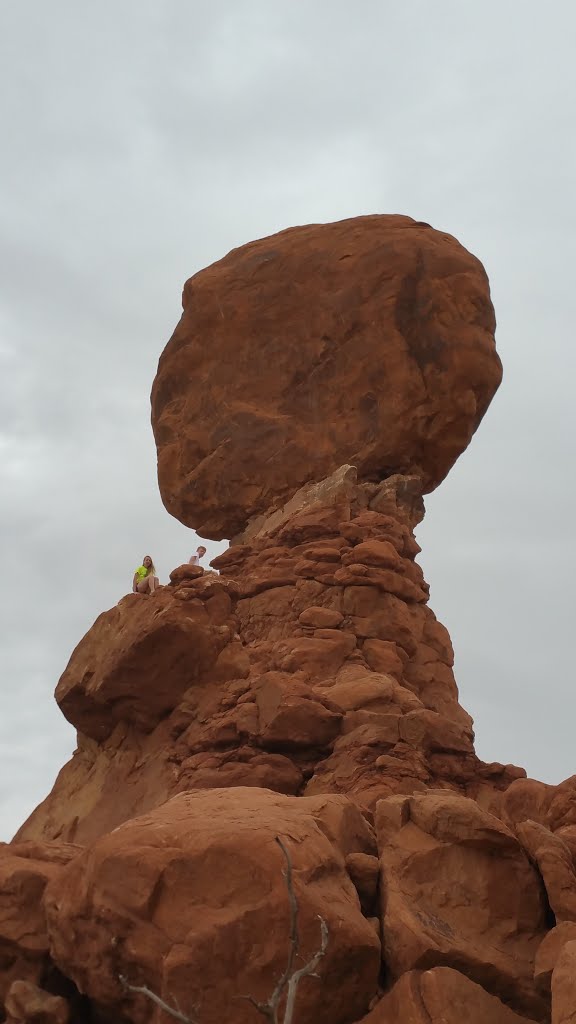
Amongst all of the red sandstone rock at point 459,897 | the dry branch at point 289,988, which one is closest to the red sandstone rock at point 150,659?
the red sandstone rock at point 459,897

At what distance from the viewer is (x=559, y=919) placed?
9.09m

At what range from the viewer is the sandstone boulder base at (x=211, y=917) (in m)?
8.06

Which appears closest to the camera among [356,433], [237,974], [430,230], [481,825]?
[237,974]

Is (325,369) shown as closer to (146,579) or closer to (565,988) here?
(146,579)

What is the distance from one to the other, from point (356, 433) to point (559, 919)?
27.8ft

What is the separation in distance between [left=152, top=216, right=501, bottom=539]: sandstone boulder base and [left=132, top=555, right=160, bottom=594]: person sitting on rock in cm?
135

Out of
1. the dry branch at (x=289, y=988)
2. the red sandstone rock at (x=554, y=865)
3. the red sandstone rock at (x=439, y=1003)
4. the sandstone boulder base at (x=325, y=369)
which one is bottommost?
the dry branch at (x=289, y=988)

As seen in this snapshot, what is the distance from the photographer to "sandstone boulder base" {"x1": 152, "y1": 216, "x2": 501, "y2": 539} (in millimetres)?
16422

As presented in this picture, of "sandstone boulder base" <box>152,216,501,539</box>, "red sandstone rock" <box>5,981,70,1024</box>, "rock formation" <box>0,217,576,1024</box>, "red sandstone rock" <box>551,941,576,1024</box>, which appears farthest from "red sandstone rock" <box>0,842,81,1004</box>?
"sandstone boulder base" <box>152,216,501,539</box>

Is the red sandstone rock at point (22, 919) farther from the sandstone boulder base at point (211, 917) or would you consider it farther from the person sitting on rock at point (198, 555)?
the person sitting on rock at point (198, 555)

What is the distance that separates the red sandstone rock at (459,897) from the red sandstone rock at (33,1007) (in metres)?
2.50

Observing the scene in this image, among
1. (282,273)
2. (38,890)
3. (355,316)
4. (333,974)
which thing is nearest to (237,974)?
(333,974)

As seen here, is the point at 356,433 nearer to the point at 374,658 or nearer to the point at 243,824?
the point at 374,658

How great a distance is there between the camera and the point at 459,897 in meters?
9.27
